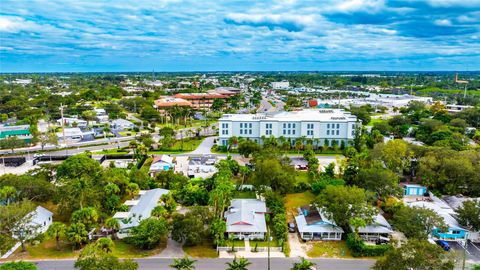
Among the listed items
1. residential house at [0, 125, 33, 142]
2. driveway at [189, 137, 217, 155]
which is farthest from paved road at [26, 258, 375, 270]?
residential house at [0, 125, 33, 142]

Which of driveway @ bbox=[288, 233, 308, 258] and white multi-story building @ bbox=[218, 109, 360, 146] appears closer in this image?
driveway @ bbox=[288, 233, 308, 258]

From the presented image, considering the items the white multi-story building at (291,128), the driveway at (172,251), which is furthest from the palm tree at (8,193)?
the white multi-story building at (291,128)

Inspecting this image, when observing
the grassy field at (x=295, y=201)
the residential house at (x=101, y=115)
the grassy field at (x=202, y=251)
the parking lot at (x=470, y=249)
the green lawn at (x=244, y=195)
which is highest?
the residential house at (x=101, y=115)

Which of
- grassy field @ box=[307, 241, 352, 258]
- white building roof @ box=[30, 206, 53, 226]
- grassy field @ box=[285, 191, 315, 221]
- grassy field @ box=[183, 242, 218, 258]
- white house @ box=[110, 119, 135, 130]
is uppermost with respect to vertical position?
white house @ box=[110, 119, 135, 130]

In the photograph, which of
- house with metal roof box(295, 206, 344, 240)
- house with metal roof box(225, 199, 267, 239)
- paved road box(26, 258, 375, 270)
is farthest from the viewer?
house with metal roof box(295, 206, 344, 240)

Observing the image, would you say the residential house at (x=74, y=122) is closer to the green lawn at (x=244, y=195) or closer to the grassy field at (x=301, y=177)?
the green lawn at (x=244, y=195)

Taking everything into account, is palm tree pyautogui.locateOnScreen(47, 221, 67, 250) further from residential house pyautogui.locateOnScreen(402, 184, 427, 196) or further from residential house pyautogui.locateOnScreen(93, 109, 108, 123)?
residential house pyautogui.locateOnScreen(93, 109, 108, 123)
